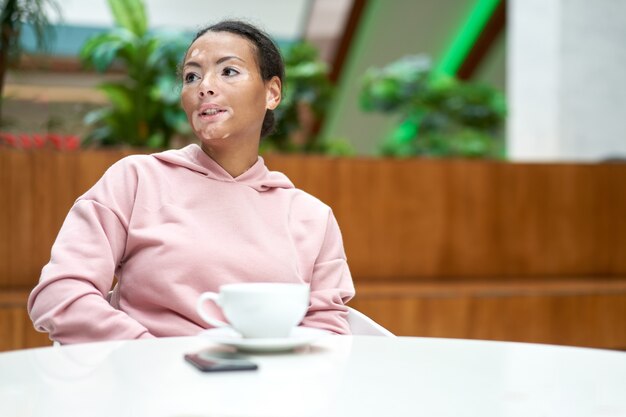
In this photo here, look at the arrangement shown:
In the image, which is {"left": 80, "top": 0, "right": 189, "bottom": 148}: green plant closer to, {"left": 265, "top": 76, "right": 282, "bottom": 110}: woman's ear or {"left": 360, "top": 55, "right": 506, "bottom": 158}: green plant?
{"left": 360, "top": 55, "right": 506, "bottom": 158}: green plant

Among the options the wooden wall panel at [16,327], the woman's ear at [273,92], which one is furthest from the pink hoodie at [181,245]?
the wooden wall panel at [16,327]

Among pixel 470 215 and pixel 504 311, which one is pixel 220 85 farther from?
pixel 470 215

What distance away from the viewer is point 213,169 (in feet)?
4.56

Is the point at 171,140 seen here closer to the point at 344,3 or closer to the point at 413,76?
the point at 413,76

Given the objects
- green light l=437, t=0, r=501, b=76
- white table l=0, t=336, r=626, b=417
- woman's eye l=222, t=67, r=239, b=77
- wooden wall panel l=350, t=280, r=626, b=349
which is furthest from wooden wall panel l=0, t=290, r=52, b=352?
green light l=437, t=0, r=501, b=76

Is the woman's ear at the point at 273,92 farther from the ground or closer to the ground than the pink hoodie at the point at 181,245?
farther from the ground

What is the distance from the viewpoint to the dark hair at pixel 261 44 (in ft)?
4.52

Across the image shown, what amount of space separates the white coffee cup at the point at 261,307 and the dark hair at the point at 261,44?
660 millimetres

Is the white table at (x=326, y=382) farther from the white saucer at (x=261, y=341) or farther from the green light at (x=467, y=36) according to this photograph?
the green light at (x=467, y=36)

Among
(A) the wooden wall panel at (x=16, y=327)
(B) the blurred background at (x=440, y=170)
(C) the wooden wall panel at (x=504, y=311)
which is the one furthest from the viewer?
(B) the blurred background at (x=440, y=170)

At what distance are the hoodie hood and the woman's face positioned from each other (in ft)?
0.16

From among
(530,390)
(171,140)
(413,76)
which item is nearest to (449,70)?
(413,76)

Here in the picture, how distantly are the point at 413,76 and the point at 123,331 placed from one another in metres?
4.04

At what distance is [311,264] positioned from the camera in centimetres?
135
